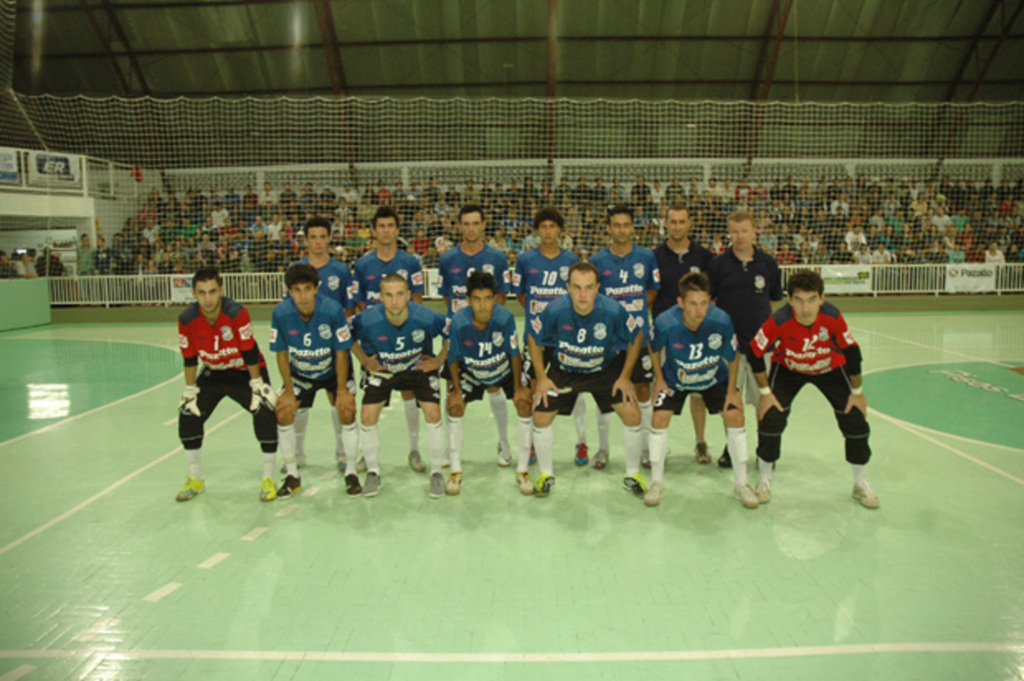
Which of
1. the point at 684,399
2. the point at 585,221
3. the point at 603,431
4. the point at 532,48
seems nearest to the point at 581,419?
the point at 603,431

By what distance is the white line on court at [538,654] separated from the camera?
11.5ft

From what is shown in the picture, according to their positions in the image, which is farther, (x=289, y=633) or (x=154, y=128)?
(x=154, y=128)

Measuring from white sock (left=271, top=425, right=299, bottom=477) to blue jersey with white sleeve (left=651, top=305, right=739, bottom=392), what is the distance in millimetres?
3225

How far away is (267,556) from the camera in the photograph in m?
4.75

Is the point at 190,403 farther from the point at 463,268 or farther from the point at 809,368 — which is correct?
the point at 809,368

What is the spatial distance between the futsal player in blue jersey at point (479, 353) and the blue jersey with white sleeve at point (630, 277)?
1.13 meters

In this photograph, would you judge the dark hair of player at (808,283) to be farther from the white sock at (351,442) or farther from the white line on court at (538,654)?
the white sock at (351,442)

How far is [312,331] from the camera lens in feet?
19.5

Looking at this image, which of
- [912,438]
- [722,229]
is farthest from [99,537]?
[722,229]

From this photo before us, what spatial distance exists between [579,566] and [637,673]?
1147 millimetres

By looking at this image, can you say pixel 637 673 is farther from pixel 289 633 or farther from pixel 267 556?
pixel 267 556

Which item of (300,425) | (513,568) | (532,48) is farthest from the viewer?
(532,48)

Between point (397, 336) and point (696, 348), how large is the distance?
248 centimetres

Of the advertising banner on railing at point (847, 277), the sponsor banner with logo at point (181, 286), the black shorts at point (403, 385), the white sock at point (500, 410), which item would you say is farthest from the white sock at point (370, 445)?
the advertising banner on railing at point (847, 277)
